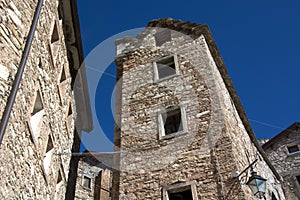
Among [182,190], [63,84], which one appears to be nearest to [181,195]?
[182,190]

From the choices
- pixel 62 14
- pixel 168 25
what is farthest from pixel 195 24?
pixel 62 14

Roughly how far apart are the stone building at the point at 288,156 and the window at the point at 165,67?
10.7 m

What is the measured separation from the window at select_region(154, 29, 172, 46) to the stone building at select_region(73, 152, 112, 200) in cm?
856

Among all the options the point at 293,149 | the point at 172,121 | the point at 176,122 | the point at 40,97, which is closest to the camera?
the point at 40,97

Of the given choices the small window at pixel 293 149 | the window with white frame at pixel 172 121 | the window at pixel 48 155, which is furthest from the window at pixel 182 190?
the small window at pixel 293 149

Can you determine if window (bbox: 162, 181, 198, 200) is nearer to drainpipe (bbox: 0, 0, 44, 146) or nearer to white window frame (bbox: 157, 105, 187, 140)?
white window frame (bbox: 157, 105, 187, 140)

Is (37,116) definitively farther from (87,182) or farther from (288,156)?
(288,156)

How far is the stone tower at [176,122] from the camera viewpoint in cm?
852

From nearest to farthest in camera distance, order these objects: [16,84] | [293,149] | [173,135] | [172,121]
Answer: [16,84] → [173,135] → [172,121] → [293,149]

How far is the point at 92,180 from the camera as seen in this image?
773 inches

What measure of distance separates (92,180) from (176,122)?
11169mm

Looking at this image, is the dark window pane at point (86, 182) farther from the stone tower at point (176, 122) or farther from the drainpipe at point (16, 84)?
the drainpipe at point (16, 84)

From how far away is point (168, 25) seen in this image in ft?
42.6

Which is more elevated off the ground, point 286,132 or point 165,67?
point 286,132
